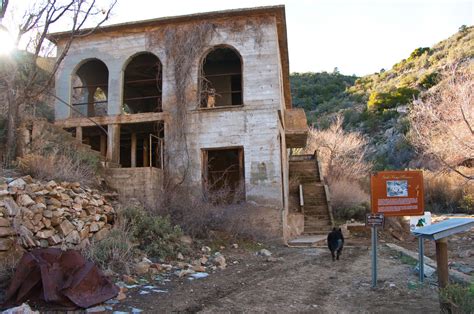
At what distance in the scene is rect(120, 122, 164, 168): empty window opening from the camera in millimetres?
16873

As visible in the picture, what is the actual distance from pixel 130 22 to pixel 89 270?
13.0 meters

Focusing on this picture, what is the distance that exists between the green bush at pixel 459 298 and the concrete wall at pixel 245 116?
31.7ft

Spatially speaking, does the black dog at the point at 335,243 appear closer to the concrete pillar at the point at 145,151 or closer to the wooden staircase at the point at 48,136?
the wooden staircase at the point at 48,136

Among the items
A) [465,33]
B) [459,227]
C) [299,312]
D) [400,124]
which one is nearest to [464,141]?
[459,227]

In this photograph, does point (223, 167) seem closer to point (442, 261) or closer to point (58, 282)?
point (442, 261)

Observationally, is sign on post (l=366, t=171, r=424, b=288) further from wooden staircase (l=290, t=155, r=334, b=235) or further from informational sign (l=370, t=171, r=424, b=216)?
wooden staircase (l=290, t=155, r=334, b=235)

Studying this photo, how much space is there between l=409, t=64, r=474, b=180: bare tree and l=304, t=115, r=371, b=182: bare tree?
914 centimetres

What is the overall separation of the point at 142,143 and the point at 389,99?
4111 cm

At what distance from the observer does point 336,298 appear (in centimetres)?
Result: 727

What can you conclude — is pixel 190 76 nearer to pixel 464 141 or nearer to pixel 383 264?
pixel 383 264

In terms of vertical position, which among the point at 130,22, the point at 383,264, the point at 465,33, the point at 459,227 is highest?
the point at 465,33

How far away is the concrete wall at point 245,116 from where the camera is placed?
593 inches

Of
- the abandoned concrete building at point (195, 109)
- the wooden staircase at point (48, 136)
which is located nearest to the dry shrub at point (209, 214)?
the abandoned concrete building at point (195, 109)

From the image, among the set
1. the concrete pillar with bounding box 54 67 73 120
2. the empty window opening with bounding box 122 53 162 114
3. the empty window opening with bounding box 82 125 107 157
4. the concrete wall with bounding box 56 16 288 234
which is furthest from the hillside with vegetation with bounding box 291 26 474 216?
the concrete pillar with bounding box 54 67 73 120
